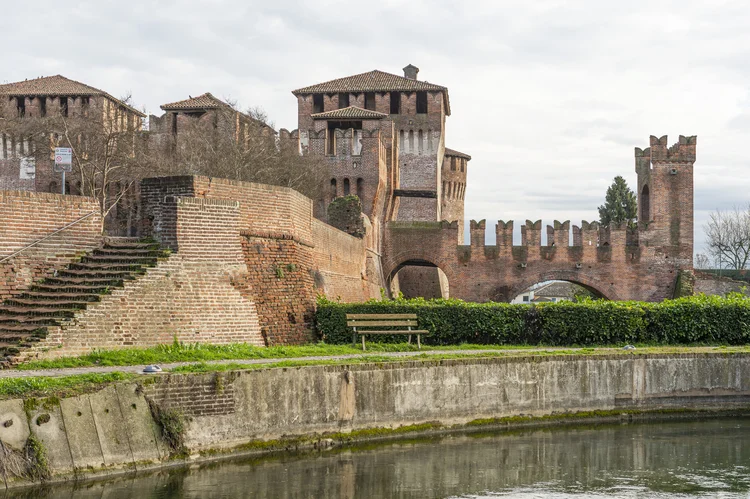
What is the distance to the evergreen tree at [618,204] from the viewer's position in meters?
67.0

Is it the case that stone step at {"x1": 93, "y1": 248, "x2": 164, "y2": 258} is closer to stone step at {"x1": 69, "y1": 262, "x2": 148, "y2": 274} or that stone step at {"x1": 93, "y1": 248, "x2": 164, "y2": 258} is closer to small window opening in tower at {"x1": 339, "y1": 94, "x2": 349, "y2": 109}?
stone step at {"x1": 69, "y1": 262, "x2": 148, "y2": 274}

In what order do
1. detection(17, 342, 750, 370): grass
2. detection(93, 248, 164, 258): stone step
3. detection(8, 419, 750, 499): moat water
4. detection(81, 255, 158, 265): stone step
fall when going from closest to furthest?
detection(8, 419, 750, 499): moat water, detection(17, 342, 750, 370): grass, detection(81, 255, 158, 265): stone step, detection(93, 248, 164, 258): stone step

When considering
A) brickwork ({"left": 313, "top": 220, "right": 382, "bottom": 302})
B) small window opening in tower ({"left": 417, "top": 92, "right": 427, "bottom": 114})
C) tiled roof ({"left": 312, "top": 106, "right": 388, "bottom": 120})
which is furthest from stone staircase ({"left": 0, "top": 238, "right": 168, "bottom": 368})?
small window opening in tower ({"left": 417, "top": 92, "right": 427, "bottom": 114})

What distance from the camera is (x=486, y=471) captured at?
13781 mm

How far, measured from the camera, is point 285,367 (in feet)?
46.4

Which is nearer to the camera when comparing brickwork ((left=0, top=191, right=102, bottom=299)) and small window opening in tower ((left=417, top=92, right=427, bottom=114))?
brickwork ((left=0, top=191, right=102, bottom=299))

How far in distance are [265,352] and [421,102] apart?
146 feet

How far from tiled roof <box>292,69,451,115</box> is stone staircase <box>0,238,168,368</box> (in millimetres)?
41878

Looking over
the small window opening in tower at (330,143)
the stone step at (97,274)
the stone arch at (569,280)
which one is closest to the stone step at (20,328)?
the stone step at (97,274)

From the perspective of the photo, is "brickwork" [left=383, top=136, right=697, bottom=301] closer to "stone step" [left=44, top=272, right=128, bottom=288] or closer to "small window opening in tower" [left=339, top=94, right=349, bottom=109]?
"small window opening in tower" [left=339, top=94, right=349, bottom=109]

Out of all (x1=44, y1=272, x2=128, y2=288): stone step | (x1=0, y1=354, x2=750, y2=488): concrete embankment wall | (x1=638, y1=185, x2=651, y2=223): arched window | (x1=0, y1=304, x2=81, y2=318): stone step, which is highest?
(x1=638, y1=185, x2=651, y2=223): arched window

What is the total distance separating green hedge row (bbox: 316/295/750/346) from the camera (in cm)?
2036

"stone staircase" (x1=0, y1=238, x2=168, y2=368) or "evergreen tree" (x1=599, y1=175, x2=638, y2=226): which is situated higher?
"evergreen tree" (x1=599, y1=175, x2=638, y2=226)

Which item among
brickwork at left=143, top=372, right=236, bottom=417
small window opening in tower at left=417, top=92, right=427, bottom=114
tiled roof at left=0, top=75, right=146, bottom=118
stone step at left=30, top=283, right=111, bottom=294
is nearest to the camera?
brickwork at left=143, top=372, right=236, bottom=417
